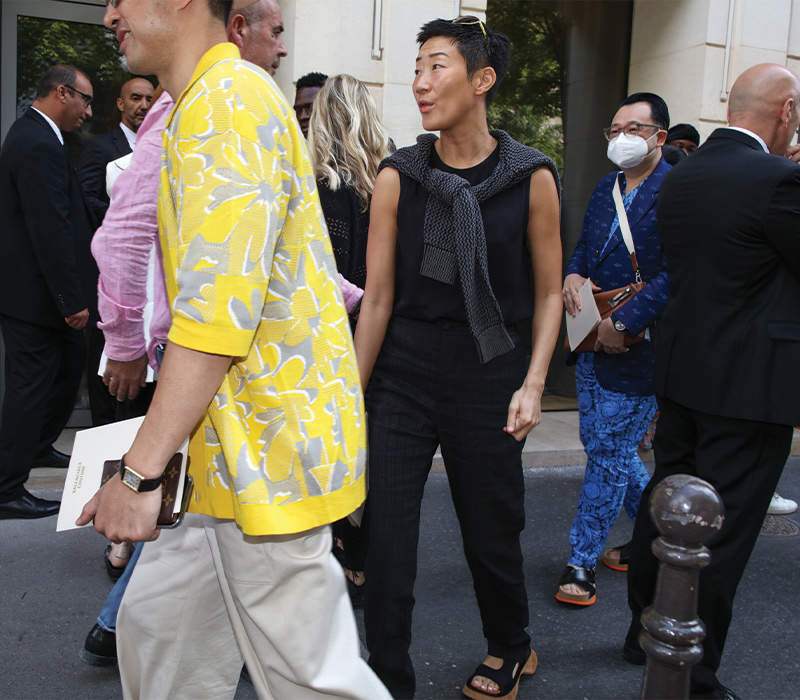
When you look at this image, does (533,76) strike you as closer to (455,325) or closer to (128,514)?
(455,325)

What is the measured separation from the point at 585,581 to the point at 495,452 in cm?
139

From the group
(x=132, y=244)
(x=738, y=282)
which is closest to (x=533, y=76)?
(x=738, y=282)

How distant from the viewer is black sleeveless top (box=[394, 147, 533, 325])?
8.64 ft

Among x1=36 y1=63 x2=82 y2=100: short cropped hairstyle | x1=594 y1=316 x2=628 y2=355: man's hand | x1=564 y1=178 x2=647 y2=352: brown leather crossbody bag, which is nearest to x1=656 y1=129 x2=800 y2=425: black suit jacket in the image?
x1=594 y1=316 x2=628 y2=355: man's hand

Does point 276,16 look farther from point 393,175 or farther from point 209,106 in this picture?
point 209,106

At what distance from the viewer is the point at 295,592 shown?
1630 mm

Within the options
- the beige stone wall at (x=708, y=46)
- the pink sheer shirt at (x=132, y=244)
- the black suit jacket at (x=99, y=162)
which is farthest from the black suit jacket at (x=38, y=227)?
the beige stone wall at (x=708, y=46)

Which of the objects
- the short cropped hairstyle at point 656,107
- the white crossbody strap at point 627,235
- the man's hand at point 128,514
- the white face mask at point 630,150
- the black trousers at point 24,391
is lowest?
the black trousers at point 24,391

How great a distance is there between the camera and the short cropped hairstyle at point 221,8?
1.64 metres

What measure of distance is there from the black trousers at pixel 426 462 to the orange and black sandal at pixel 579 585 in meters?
1.01

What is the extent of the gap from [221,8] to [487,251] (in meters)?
1.23

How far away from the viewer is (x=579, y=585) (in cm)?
371

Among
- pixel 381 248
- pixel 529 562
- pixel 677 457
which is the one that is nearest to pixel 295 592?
pixel 381 248

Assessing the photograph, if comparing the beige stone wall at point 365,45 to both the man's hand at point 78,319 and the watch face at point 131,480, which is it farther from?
the watch face at point 131,480
